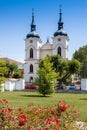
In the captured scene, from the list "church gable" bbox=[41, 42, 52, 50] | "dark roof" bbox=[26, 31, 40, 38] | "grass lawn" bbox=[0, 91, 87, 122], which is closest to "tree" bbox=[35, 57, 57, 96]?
"grass lawn" bbox=[0, 91, 87, 122]

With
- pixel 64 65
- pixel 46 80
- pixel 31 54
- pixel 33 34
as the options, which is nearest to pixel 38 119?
pixel 46 80

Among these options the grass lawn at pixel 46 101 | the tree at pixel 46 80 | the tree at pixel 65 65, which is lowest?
the grass lawn at pixel 46 101

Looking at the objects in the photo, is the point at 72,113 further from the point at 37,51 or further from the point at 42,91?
the point at 37,51

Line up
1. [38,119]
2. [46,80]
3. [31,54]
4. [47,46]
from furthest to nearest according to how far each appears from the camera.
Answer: [47,46] < [31,54] < [46,80] < [38,119]

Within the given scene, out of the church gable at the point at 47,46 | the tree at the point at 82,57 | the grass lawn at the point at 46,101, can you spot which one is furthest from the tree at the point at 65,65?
the grass lawn at the point at 46,101

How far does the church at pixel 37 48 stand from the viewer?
232ft

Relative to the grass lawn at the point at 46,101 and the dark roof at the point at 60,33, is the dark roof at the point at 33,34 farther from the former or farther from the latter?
the grass lawn at the point at 46,101

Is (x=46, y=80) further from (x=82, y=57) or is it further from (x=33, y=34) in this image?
(x=33, y=34)

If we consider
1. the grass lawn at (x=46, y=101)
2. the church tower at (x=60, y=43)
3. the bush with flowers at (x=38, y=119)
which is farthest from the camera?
the church tower at (x=60, y=43)

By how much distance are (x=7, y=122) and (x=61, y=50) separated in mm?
63369

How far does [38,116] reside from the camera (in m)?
9.03

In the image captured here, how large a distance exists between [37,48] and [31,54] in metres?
2.04

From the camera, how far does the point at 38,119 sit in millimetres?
8477

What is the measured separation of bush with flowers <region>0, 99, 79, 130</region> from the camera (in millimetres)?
6819
